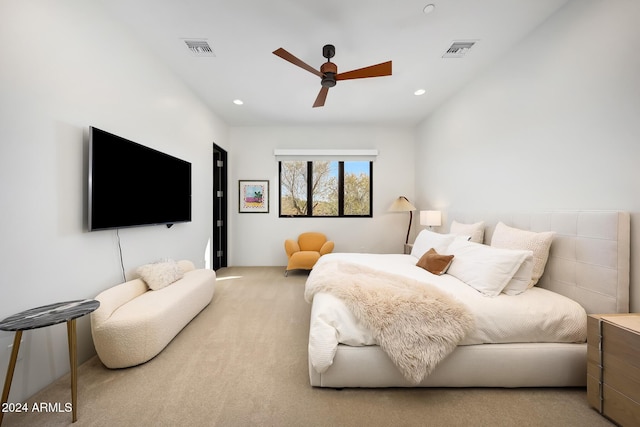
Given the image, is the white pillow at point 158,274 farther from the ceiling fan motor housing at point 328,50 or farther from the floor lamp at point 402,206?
the floor lamp at point 402,206

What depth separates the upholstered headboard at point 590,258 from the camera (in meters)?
1.44

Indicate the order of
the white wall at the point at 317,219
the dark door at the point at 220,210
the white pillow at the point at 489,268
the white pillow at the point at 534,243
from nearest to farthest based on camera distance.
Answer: the white pillow at the point at 489,268 < the white pillow at the point at 534,243 < the dark door at the point at 220,210 < the white wall at the point at 317,219

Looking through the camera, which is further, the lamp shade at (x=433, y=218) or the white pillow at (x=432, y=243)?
the lamp shade at (x=433, y=218)

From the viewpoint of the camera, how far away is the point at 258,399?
55.8 inches

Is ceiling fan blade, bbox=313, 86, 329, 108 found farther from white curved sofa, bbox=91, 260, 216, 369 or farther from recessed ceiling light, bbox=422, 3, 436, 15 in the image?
white curved sofa, bbox=91, 260, 216, 369

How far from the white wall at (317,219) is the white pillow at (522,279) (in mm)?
2954

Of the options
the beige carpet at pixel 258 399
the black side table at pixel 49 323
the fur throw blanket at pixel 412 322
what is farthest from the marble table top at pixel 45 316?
the fur throw blanket at pixel 412 322

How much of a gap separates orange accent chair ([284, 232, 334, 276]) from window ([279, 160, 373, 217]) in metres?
0.54

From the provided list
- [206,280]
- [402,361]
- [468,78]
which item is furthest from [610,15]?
[206,280]

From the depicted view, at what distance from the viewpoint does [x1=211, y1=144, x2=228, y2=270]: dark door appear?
4.41m

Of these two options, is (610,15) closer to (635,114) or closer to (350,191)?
(635,114)

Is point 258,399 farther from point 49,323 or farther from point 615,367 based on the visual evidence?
point 615,367

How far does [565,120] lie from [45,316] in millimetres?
3645

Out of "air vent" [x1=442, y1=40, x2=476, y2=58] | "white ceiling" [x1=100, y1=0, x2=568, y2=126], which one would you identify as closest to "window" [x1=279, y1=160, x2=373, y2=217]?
"white ceiling" [x1=100, y1=0, x2=568, y2=126]
